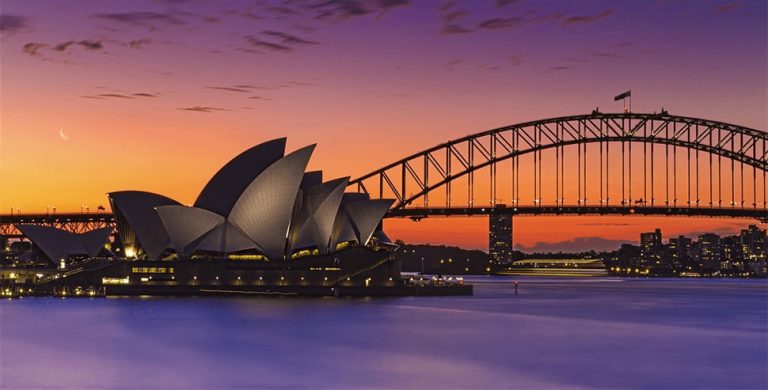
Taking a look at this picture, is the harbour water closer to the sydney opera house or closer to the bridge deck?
the sydney opera house

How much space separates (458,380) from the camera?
3612 centimetres

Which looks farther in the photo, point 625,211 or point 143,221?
point 625,211

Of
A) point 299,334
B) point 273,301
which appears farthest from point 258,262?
point 299,334

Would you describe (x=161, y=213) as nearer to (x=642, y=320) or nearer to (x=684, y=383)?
(x=642, y=320)

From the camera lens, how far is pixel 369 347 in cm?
4678

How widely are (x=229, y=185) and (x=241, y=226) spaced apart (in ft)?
13.3

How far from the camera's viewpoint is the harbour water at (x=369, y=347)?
36469 mm

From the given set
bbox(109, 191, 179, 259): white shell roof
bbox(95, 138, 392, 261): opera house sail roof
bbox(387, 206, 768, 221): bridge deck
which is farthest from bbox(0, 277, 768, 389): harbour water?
bbox(387, 206, 768, 221): bridge deck

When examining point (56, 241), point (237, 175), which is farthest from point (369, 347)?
point (56, 241)

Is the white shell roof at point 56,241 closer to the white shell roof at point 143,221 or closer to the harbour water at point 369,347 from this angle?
the white shell roof at point 143,221

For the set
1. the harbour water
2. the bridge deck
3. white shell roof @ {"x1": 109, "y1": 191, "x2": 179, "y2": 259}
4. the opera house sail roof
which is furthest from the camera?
the bridge deck

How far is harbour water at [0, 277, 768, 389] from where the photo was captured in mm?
36469

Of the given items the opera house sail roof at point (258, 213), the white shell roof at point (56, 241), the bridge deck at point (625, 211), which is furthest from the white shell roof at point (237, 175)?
the white shell roof at point (56, 241)

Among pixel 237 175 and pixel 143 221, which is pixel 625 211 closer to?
pixel 237 175
